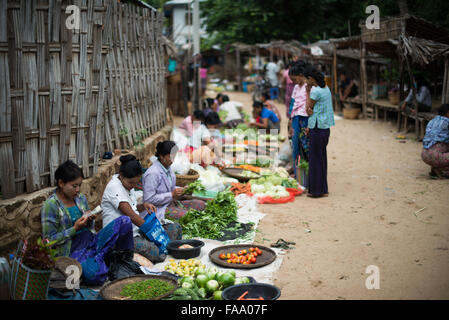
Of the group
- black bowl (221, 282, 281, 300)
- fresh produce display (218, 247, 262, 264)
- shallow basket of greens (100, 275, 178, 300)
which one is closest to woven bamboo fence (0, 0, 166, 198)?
shallow basket of greens (100, 275, 178, 300)

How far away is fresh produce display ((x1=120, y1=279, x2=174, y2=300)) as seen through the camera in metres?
3.85

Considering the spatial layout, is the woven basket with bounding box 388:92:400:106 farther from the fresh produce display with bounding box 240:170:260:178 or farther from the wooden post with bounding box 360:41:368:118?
the fresh produce display with bounding box 240:170:260:178

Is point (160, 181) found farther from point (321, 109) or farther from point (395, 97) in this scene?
point (395, 97)

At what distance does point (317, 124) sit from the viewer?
7.35 metres

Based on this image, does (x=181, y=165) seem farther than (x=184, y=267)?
Yes

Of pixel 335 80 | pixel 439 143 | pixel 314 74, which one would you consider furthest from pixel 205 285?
pixel 335 80

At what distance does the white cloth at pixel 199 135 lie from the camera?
27.1ft

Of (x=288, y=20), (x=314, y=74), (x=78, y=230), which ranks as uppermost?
(x=288, y=20)

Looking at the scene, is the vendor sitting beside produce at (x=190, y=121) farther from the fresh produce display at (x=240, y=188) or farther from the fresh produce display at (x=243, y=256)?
the fresh produce display at (x=243, y=256)

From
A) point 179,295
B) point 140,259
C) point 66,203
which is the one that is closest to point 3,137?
point 66,203

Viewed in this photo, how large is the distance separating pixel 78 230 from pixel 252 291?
1.63 meters
